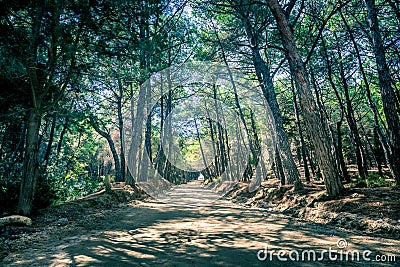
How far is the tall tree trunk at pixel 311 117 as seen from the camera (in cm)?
667

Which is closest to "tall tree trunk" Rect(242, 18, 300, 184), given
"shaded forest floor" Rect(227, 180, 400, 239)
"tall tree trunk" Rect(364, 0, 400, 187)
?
"shaded forest floor" Rect(227, 180, 400, 239)

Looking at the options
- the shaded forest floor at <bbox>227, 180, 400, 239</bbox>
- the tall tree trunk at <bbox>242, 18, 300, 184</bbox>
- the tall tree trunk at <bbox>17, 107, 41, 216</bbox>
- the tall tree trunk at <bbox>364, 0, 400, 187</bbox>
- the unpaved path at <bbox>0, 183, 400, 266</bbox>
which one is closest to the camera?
the unpaved path at <bbox>0, 183, 400, 266</bbox>

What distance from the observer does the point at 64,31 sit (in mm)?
6980

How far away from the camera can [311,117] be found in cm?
710

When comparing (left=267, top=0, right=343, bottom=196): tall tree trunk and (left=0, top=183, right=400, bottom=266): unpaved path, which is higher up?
(left=267, top=0, right=343, bottom=196): tall tree trunk

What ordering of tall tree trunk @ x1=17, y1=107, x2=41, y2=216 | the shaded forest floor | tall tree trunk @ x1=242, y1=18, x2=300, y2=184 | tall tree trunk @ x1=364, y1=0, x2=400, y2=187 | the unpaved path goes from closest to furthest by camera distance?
the unpaved path → the shaded forest floor → tall tree trunk @ x1=17, y1=107, x2=41, y2=216 → tall tree trunk @ x1=364, y1=0, x2=400, y2=187 → tall tree trunk @ x1=242, y1=18, x2=300, y2=184

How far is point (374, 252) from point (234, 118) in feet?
77.1

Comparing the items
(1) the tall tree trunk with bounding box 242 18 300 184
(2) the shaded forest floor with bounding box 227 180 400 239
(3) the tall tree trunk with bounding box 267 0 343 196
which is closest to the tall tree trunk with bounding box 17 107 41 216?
(2) the shaded forest floor with bounding box 227 180 400 239

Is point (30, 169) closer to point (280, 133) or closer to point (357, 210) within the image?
point (357, 210)

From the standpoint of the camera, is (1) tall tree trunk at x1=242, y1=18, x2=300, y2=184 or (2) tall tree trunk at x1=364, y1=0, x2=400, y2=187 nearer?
(2) tall tree trunk at x1=364, y1=0, x2=400, y2=187

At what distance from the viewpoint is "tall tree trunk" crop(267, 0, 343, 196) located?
263 inches

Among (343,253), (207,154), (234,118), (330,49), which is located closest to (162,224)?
(343,253)

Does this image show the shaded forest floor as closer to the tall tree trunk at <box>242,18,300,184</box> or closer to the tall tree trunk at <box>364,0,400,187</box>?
the tall tree trunk at <box>364,0,400,187</box>

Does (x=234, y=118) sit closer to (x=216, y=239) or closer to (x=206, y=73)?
(x=206, y=73)
